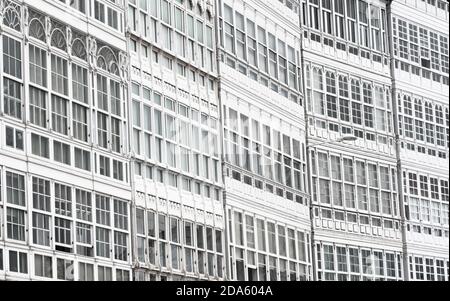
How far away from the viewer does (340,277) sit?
27.0m

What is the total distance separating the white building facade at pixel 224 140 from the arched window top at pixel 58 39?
0.03 m

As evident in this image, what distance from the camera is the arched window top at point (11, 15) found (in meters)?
21.3

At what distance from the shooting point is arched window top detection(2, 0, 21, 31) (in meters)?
21.3

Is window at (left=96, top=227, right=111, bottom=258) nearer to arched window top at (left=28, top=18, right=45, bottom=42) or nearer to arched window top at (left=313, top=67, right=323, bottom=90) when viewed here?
arched window top at (left=28, top=18, right=45, bottom=42)

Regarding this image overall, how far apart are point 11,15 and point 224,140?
15.6 ft

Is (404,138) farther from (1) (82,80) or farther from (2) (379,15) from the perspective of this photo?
(1) (82,80)

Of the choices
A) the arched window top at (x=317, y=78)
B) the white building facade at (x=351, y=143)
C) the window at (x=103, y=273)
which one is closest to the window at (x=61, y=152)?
the window at (x=103, y=273)

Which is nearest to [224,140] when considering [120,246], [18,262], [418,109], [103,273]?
[120,246]

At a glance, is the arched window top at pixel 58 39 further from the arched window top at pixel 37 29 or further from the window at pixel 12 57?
the window at pixel 12 57

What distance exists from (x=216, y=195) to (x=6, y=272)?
4.97m

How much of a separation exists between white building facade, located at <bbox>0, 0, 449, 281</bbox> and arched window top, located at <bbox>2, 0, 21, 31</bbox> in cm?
3

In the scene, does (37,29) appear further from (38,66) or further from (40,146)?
(40,146)

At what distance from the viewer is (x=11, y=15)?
21359 mm

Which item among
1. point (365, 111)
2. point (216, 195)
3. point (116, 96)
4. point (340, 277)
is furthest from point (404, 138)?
point (116, 96)
